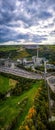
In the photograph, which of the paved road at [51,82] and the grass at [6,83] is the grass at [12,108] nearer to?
the grass at [6,83]

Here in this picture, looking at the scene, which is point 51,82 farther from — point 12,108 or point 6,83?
point 12,108

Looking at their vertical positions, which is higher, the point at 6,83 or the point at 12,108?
the point at 6,83

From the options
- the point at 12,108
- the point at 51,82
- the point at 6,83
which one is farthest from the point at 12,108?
the point at 51,82

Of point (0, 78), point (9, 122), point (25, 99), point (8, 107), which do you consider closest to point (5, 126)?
point (9, 122)

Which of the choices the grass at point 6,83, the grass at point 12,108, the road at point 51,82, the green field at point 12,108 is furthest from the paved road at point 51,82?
the grass at point 12,108

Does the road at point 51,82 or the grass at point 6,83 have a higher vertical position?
the grass at point 6,83

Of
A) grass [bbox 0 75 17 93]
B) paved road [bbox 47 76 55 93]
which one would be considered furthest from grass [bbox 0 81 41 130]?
paved road [bbox 47 76 55 93]

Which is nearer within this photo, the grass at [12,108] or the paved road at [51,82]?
the grass at [12,108]

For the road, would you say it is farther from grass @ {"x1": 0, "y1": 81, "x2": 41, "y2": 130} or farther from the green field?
grass @ {"x1": 0, "y1": 81, "x2": 41, "y2": 130}

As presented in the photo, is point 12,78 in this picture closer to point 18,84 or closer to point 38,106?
point 18,84
